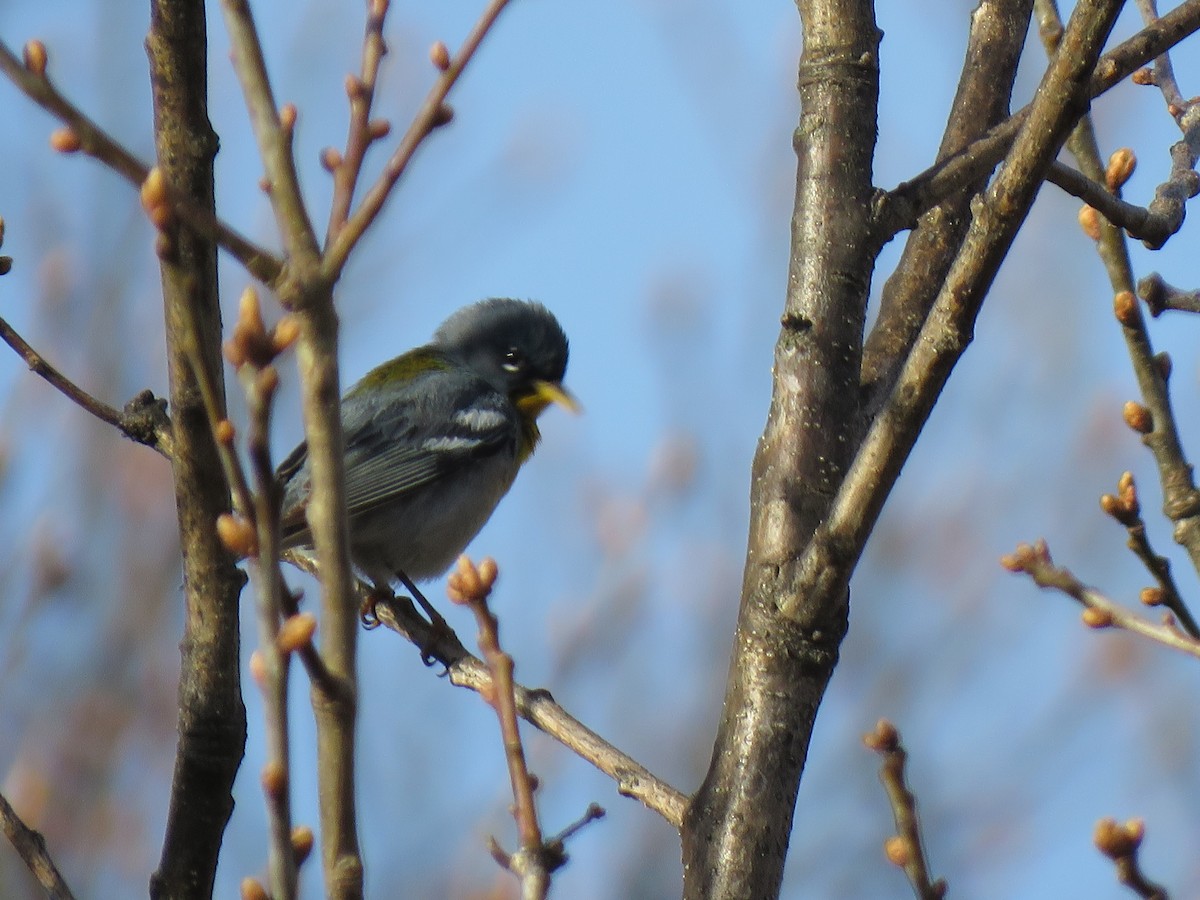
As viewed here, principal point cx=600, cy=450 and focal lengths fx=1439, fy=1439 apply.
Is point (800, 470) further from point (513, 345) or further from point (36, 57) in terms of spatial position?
point (513, 345)

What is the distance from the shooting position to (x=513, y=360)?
21.6 ft

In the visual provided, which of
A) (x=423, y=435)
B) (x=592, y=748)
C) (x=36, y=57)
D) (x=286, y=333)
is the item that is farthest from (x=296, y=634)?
(x=423, y=435)

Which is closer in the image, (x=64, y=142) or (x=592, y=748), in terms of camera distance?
(x=64, y=142)

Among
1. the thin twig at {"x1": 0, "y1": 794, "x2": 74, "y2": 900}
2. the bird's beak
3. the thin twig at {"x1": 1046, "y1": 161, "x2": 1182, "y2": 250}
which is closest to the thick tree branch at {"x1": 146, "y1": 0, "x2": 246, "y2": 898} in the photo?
the thin twig at {"x1": 0, "y1": 794, "x2": 74, "y2": 900}

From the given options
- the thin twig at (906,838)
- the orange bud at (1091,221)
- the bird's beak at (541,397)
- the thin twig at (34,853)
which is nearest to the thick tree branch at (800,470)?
the thin twig at (906,838)

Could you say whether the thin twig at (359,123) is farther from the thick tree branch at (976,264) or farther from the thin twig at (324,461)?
the thick tree branch at (976,264)

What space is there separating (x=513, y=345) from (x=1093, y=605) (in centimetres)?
446

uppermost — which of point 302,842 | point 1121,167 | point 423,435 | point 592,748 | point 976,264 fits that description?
point 423,435

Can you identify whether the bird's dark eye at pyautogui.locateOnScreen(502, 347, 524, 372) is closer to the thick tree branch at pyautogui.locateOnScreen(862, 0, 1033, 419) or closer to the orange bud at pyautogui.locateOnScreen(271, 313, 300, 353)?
the thick tree branch at pyautogui.locateOnScreen(862, 0, 1033, 419)

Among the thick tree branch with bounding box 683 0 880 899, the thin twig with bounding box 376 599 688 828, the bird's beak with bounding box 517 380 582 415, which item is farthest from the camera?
the bird's beak with bounding box 517 380 582 415

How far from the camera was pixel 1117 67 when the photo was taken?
2611mm

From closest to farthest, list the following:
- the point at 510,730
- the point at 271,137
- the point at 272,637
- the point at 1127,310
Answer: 1. the point at 272,637
2. the point at 271,137
3. the point at 510,730
4. the point at 1127,310

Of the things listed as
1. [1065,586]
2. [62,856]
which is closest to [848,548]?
[1065,586]

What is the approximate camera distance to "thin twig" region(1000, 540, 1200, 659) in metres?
2.14
